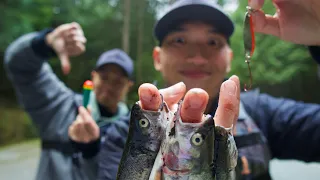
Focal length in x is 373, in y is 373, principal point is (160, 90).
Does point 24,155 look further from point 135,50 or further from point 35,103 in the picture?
point 35,103

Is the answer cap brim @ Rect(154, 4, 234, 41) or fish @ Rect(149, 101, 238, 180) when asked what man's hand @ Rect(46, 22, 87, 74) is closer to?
cap brim @ Rect(154, 4, 234, 41)

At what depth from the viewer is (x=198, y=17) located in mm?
731

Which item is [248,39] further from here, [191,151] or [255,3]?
[191,151]

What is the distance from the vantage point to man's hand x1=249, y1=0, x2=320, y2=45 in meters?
0.57

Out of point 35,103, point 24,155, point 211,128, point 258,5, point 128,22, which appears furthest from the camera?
point 24,155

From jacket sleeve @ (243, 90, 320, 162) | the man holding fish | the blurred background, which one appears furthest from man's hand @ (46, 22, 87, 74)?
the blurred background

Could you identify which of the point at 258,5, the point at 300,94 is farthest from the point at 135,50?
the point at 258,5

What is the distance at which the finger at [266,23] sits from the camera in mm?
577

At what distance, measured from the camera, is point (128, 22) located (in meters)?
4.55

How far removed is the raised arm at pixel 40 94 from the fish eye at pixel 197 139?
0.88 metres

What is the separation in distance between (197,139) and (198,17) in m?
0.42

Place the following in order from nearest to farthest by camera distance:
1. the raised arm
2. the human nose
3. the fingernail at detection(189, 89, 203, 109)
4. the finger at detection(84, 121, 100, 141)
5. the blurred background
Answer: the fingernail at detection(189, 89, 203, 109), the human nose, the finger at detection(84, 121, 100, 141), the raised arm, the blurred background

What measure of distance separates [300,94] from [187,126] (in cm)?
313

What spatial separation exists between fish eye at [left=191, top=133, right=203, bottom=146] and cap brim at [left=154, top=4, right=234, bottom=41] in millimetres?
417
